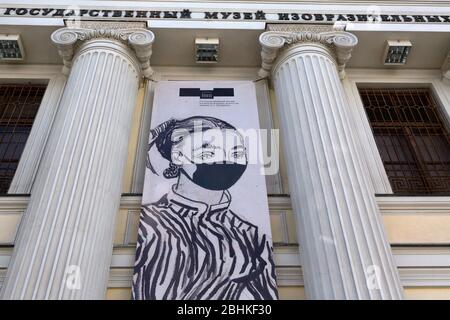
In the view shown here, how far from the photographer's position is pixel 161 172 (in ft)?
20.4

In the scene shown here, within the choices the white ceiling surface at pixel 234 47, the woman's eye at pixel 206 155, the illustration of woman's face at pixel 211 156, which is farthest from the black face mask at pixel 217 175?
the white ceiling surface at pixel 234 47

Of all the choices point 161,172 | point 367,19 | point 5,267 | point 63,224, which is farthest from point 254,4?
point 5,267

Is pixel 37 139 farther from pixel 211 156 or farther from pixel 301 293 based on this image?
pixel 301 293

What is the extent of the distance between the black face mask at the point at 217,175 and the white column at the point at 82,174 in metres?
1.12

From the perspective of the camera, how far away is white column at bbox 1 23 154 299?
4621 mm

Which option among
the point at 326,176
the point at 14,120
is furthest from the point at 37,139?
the point at 326,176

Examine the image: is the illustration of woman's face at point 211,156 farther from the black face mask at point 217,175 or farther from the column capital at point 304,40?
the column capital at point 304,40

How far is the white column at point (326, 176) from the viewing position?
4707 millimetres

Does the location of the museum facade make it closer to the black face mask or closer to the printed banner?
the printed banner

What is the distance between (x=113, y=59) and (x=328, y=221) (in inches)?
173

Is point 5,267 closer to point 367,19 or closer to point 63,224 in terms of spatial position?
point 63,224

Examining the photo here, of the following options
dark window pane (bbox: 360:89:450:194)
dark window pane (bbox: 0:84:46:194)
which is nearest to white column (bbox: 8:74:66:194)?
dark window pane (bbox: 0:84:46:194)

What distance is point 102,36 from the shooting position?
7426 millimetres
